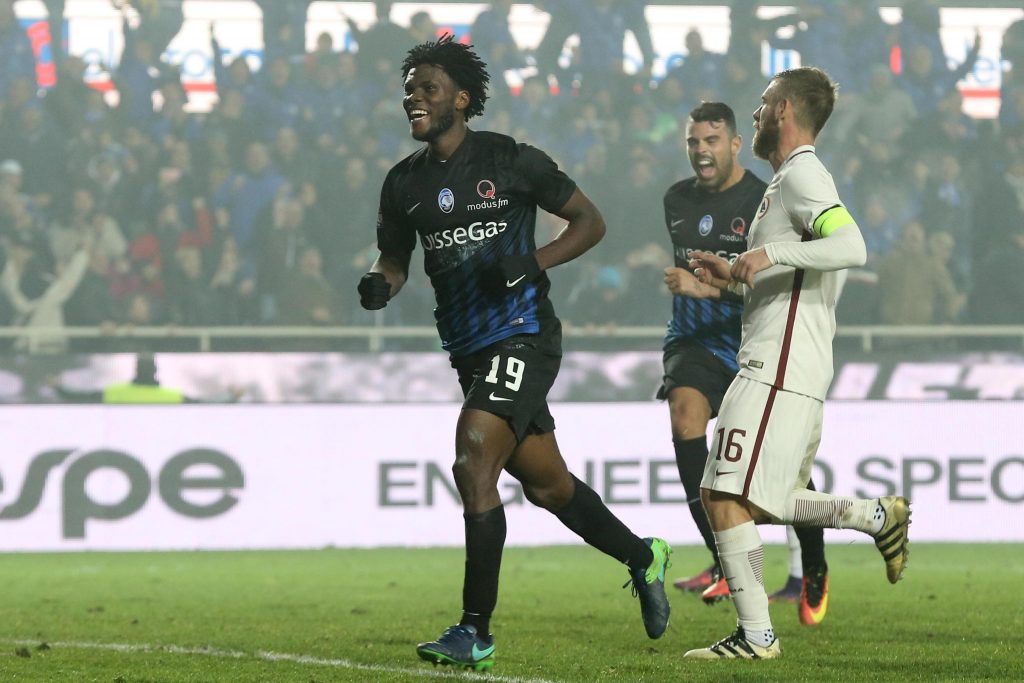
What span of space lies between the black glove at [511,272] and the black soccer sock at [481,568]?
0.70 metres

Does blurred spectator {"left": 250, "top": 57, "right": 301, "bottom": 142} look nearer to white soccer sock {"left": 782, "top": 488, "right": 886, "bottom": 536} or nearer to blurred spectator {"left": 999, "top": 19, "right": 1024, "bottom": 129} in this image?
blurred spectator {"left": 999, "top": 19, "right": 1024, "bottom": 129}

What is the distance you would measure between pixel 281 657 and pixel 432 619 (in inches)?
63.4

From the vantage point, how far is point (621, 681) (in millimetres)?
4551

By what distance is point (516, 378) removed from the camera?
5.04m

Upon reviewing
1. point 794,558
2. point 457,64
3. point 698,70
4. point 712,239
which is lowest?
point 794,558

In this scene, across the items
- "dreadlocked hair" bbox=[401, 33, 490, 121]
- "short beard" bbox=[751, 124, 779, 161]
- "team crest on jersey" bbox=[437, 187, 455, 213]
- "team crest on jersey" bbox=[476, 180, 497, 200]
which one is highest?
"dreadlocked hair" bbox=[401, 33, 490, 121]

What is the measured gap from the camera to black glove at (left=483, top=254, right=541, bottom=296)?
491 cm

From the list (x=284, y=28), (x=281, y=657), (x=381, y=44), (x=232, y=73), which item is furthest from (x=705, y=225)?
(x=284, y=28)

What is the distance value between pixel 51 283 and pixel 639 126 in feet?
16.8

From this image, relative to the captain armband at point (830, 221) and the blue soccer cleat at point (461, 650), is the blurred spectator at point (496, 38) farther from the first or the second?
the blue soccer cleat at point (461, 650)

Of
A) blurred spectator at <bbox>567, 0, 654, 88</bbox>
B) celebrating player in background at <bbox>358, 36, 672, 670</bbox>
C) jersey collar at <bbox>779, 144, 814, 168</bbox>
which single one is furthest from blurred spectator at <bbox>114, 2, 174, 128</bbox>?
jersey collar at <bbox>779, 144, 814, 168</bbox>

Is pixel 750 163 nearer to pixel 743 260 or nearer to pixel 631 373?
pixel 631 373

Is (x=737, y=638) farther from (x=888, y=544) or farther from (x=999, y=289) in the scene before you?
(x=999, y=289)

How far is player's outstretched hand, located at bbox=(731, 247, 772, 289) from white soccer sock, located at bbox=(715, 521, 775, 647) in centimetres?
88
